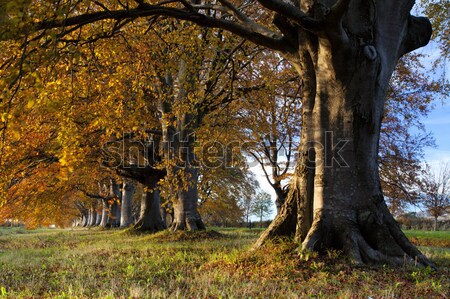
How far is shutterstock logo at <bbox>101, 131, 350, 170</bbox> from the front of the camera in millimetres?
6484

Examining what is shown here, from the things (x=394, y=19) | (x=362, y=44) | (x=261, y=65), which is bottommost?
(x=362, y=44)

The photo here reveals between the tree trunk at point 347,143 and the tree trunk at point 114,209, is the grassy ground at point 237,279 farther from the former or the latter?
the tree trunk at point 114,209

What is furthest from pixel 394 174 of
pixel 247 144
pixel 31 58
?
pixel 31 58

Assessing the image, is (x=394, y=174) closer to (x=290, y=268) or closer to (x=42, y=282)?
(x=290, y=268)

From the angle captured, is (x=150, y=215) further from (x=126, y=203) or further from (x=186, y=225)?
(x=126, y=203)

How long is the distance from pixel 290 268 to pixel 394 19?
5253 mm

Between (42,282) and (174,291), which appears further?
(42,282)

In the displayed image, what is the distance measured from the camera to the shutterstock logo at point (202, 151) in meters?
6.48

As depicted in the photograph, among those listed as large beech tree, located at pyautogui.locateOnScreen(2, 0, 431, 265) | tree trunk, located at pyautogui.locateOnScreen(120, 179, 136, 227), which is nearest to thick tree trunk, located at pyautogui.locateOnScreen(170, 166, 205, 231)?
large beech tree, located at pyautogui.locateOnScreen(2, 0, 431, 265)

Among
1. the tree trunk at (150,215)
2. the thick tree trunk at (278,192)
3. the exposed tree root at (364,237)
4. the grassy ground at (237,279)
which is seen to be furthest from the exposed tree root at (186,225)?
the thick tree trunk at (278,192)

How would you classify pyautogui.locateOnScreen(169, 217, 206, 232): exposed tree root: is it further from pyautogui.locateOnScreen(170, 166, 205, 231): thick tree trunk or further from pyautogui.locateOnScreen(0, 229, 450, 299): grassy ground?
pyautogui.locateOnScreen(0, 229, 450, 299): grassy ground

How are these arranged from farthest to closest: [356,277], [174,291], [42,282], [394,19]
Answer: [394,19]
[42,282]
[356,277]
[174,291]

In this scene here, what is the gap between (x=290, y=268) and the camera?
5367mm

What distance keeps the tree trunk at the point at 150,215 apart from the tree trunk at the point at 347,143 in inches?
541
